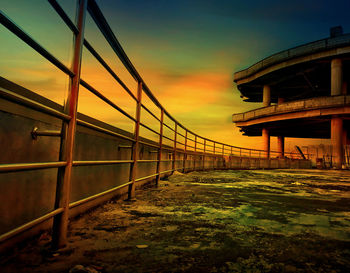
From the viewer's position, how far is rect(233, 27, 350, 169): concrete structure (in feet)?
60.8

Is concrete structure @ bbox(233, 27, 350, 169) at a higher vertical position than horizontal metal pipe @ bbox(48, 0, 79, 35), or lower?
higher

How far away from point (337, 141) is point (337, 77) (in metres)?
5.40

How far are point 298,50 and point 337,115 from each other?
6902mm

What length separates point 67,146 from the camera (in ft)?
4.76

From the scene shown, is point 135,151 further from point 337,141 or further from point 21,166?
point 337,141

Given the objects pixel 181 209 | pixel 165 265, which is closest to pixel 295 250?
pixel 165 265

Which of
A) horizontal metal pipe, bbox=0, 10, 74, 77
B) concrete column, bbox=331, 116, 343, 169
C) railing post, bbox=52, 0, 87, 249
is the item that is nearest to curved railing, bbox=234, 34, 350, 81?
concrete column, bbox=331, 116, 343, 169

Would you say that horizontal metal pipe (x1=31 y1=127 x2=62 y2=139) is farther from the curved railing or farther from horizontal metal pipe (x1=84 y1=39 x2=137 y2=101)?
the curved railing

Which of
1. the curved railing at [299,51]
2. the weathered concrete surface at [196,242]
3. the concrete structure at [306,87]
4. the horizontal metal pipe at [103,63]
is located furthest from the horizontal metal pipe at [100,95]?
the curved railing at [299,51]

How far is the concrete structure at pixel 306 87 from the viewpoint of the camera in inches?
730

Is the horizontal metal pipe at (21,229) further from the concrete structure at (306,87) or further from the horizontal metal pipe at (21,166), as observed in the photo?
the concrete structure at (306,87)

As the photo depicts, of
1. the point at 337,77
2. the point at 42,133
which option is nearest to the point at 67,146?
the point at 42,133

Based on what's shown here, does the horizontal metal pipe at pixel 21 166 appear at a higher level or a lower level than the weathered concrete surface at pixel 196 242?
higher

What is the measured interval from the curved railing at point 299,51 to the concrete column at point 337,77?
1430 millimetres
